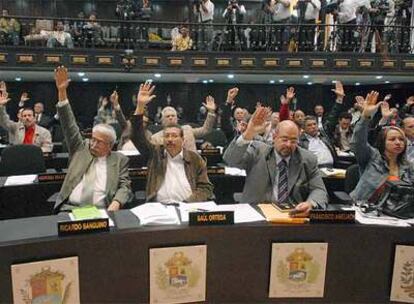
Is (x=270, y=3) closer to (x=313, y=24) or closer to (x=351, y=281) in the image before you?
(x=313, y=24)

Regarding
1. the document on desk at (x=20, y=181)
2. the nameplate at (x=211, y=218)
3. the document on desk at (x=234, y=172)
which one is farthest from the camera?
the document on desk at (x=234, y=172)

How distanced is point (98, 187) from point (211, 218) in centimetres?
124

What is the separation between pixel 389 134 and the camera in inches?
102


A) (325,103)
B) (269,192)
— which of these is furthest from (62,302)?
(325,103)

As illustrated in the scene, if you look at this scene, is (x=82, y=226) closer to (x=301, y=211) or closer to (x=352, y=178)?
(x=301, y=211)

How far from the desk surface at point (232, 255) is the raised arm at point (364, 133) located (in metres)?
1.02

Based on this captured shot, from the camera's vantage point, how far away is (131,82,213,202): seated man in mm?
2744

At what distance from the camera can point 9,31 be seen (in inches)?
336

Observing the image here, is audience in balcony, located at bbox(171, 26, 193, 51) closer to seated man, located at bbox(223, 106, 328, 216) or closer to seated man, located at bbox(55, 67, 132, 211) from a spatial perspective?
seated man, located at bbox(55, 67, 132, 211)

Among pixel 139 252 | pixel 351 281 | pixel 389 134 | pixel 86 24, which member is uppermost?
pixel 86 24

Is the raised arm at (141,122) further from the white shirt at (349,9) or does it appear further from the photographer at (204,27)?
the white shirt at (349,9)

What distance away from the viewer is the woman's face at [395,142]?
256 centimetres

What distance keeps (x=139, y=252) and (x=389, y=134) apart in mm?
1773

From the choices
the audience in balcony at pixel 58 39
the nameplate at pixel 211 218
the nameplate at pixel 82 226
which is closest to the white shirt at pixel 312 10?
the audience in balcony at pixel 58 39
